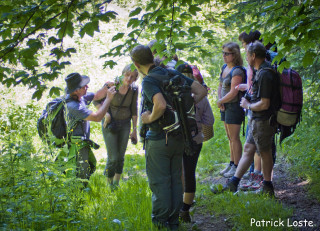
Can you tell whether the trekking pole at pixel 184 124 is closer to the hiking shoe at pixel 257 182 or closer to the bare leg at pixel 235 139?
the hiking shoe at pixel 257 182

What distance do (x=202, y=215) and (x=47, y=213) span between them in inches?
79.5

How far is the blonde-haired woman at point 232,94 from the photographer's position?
5.75m

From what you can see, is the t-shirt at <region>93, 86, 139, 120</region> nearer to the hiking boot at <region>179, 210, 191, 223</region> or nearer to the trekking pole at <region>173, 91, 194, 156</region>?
the hiking boot at <region>179, 210, 191, 223</region>

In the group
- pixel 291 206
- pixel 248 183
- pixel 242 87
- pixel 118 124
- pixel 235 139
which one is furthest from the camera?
pixel 235 139

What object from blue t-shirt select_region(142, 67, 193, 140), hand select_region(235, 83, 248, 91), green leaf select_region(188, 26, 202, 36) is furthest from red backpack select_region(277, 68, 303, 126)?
blue t-shirt select_region(142, 67, 193, 140)

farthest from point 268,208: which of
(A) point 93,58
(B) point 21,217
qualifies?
(A) point 93,58

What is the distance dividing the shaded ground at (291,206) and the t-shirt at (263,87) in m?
1.21

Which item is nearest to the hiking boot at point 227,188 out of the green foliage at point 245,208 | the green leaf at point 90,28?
the green foliage at point 245,208

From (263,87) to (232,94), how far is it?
1102 millimetres

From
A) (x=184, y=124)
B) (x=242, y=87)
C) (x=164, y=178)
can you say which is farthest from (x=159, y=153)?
(x=242, y=87)

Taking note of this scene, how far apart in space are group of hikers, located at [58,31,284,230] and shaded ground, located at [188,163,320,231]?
26cm

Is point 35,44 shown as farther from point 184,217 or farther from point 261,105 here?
point 261,105

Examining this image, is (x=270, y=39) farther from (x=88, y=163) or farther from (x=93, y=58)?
(x=93, y=58)

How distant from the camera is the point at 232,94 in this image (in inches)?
226
